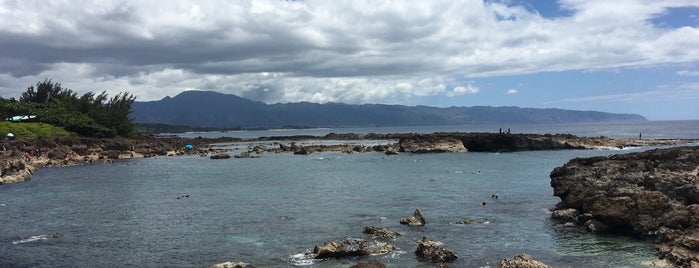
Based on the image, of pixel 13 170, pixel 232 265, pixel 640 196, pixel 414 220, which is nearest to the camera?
pixel 232 265

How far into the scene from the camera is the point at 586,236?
26812 mm

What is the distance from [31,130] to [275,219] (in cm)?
8527

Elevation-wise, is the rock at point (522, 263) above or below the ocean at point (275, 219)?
above

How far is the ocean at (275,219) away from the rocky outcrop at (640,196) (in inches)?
44.2

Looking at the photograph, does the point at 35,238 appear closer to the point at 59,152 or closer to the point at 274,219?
the point at 274,219

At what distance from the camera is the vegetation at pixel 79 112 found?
4375 inches

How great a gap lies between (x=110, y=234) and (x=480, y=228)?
Result: 2120 cm

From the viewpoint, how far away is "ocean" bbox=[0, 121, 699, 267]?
24.0 m

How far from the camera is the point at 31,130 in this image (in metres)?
98.3

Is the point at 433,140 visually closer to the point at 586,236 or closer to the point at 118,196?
the point at 118,196

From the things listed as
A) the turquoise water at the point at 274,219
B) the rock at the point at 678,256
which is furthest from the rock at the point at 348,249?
the rock at the point at 678,256

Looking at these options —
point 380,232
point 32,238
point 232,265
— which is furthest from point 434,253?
point 32,238

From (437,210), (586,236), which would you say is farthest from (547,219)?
(437,210)

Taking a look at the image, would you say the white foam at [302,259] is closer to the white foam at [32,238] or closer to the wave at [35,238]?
the wave at [35,238]
